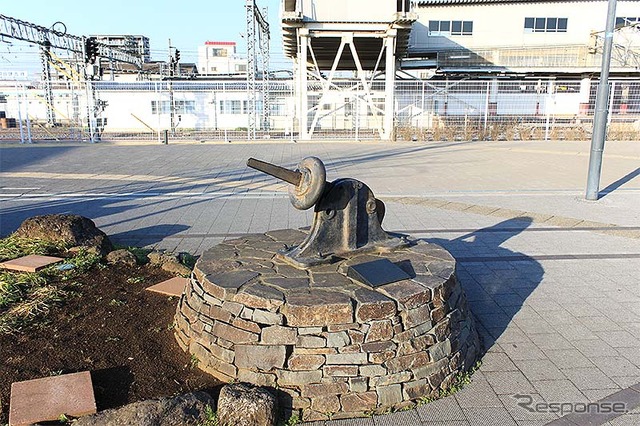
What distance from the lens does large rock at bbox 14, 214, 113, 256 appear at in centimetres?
598

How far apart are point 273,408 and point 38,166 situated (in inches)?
572

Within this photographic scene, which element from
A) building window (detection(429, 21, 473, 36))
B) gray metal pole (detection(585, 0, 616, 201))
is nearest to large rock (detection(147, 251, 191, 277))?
gray metal pole (detection(585, 0, 616, 201))

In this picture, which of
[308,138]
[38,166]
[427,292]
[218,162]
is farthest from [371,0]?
[427,292]

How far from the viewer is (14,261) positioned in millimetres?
5395

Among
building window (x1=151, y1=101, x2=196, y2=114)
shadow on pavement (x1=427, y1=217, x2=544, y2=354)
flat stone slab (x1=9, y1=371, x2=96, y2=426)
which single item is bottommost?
shadow on pavement (x1=427, y1=217, x2=544, y2=354)

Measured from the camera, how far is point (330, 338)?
330 centimetres

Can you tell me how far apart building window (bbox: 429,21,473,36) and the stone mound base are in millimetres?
36690

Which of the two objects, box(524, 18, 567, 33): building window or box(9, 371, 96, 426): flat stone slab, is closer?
→ box(9, 371, 96, 426): flat stone slab

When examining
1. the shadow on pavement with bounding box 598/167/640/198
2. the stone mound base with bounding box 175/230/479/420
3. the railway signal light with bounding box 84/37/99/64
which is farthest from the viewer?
the railway signal light with bounding box 84/37/99/64

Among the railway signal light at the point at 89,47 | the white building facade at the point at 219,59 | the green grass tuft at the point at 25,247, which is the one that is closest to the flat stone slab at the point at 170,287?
the green grass tuft at the point at 25,247

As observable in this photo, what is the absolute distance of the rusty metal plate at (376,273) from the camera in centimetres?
371

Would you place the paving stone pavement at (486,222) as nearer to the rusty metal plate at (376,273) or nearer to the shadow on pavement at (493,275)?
the shadow on pavement at (493,275)

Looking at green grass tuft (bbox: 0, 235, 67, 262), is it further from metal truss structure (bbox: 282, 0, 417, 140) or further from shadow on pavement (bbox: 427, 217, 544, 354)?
metal truss structure (bbox: 282, 0, 417, 140)

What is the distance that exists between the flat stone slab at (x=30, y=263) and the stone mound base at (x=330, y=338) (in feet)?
7.62
